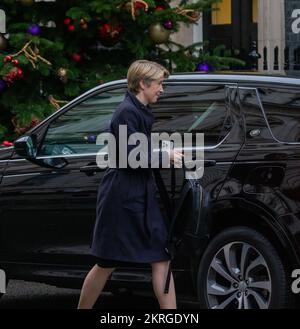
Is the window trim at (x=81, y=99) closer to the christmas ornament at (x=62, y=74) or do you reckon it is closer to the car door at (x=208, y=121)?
the car door at (x=208, y=121)

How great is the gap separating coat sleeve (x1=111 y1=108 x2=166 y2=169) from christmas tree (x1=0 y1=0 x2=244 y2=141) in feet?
13.7

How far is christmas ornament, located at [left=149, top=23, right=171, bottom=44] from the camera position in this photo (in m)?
10.8

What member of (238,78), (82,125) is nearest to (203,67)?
(82,125)

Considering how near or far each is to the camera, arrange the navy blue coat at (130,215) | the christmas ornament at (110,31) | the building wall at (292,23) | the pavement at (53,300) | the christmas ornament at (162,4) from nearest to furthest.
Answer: the navy blue coat at (130,215)
the pavement at (53,300)
the christmas ornament at (110,31)
the christmas ornament at (162,4)
the building wall at (292,23)

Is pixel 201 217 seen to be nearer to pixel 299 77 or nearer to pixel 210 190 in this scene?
pixel 210 190

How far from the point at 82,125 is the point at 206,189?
128 cm

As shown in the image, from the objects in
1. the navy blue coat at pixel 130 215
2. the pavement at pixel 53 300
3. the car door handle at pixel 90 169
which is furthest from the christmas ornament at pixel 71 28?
the navy blue coat at pixel 130 215

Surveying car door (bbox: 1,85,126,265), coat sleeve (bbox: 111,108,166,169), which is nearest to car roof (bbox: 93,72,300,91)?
car door (bbox: 1,85,126,265)

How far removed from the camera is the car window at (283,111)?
6711mm

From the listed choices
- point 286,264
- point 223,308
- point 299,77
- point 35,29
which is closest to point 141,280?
point 223,308

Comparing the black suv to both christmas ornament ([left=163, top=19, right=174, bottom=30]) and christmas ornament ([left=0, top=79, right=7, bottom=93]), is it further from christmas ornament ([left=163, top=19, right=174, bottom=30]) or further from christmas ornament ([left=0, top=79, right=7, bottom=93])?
christmas ornament ([left=163, top=19, right=174, bottom=30])

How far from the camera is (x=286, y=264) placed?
658cm

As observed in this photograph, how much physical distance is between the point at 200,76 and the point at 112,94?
696 millimetres

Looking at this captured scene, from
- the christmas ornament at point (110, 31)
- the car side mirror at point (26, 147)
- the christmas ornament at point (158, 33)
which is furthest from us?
the christmas ornament at point (158, 33)
